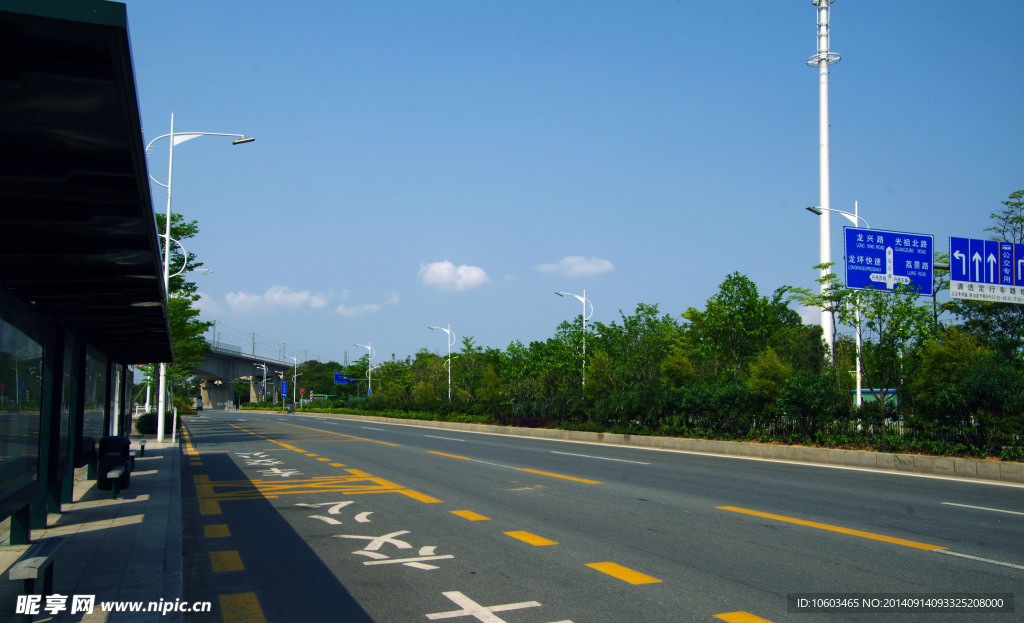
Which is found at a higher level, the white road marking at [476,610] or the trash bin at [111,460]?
the trash bin at [111,460]

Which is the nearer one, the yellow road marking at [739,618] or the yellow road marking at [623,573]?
the yellow road marking at [739,618]

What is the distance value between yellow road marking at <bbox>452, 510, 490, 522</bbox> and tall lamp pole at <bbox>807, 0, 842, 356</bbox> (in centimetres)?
1659

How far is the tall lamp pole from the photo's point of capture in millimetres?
25341

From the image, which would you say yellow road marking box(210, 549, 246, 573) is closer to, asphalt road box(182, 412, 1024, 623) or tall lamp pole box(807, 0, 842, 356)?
asphalt road box(182, 412, 1024, 623)

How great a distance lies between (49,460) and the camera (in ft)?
27.4

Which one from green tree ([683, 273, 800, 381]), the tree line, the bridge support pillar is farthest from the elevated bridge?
green tree ([683, 273, 800, 381])

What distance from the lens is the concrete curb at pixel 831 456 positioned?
604 inches

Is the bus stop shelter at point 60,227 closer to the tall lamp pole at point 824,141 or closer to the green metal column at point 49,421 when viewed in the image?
the green metal column at point 49,421

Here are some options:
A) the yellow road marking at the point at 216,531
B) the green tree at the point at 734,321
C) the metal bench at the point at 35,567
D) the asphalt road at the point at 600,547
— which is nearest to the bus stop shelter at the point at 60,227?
the metal bench at the point at 35,567

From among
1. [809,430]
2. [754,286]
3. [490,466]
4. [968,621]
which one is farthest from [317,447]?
[754,286]

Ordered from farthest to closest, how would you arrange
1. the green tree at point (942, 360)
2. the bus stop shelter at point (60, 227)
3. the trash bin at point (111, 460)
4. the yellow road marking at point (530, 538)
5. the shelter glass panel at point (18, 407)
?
1. the green tree at point (942, 360)
2. the trash bin at point (111, 460)
3. the yellow road marking at point (530, 538)
4. the shelter glass panel at point (18, 407)
5. the bus stop shelter at point (60, 227)

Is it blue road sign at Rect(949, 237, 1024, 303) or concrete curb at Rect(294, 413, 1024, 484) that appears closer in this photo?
concrete curb at Rect(294, 413, 1024, 484)

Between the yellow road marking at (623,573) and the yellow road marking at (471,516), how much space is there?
9.54 feet

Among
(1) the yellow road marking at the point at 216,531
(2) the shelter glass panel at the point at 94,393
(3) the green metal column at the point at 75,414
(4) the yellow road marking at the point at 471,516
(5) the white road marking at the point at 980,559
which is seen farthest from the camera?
(2) the shelter glass panel at the point at 94,393
